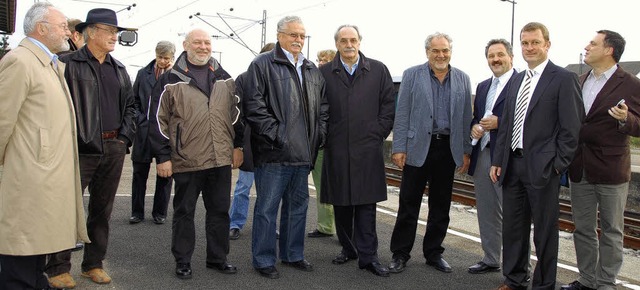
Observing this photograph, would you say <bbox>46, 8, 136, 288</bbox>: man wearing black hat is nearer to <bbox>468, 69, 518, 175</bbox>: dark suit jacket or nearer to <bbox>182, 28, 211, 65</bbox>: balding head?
<bbox>182, 28, 211, 65</bbox>: balding head

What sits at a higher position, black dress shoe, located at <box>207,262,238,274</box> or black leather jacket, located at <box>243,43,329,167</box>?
black leather jacket, located at <box>243,43,329,167</box>

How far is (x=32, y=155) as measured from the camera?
12.0 ft

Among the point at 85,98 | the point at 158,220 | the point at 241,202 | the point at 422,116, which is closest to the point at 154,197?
the point at 158,220

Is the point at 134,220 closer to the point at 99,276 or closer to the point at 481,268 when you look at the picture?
the point at 99,276

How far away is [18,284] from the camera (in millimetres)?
3777

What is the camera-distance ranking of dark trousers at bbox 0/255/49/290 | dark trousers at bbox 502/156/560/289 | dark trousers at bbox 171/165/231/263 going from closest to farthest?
dark trousers at bbox 0/255/49/290 → dark trousers at bbox 502/156/560/289 → dark trousers at bbox 171/165/231/263

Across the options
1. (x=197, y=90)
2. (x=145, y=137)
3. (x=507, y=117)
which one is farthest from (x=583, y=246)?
(x=145, y=137)

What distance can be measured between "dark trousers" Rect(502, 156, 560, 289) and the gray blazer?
2.23 feet

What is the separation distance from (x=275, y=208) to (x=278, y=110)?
0.85 m

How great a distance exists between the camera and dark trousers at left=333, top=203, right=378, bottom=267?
5391mm

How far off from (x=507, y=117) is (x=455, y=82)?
2.47 feet

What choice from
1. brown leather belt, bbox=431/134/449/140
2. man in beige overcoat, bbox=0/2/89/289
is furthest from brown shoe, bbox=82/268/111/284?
brown leather belt, bbox=431/134/449/140

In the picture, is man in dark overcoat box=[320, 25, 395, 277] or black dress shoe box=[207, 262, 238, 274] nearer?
black dress shoe box=[207, 262, 238, 274]

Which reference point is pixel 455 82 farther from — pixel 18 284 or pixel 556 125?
pixel 18 284
